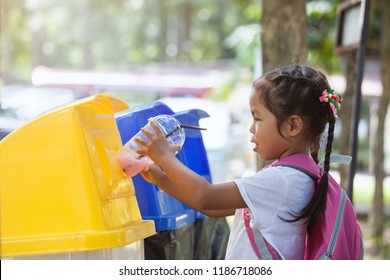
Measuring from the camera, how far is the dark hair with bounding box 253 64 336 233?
2.43m

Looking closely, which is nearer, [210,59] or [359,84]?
[359,84]

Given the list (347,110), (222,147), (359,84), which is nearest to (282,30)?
(359,84)

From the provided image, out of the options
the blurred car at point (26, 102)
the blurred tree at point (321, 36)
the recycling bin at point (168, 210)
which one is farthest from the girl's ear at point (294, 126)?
the blurred car at point (26, 102)

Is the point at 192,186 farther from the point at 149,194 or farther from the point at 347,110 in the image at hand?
the point at 347,110

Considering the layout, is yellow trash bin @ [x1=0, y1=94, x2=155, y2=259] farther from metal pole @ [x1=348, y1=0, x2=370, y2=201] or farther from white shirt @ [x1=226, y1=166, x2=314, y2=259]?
metal pole @ [x1=348, y1=0, x2=370, y2=201]

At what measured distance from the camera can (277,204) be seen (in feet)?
7.64

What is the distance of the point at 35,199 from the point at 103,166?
291mm

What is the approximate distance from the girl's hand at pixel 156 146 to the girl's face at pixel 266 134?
312 millimetres

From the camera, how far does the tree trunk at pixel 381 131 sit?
8.71m

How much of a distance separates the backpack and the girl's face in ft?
0.16

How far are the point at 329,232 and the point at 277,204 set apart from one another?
212 millimetres

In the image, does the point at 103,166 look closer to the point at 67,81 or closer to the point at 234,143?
the point at 234,143

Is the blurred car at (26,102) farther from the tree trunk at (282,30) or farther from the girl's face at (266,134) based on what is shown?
the girl's face at (266,134)

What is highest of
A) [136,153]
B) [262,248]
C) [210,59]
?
[136,153]
